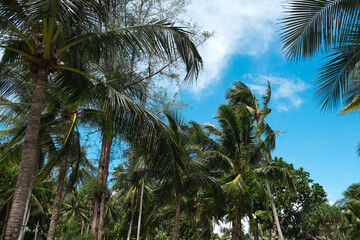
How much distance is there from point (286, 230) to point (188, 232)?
26.7 feet

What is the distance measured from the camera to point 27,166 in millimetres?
4656

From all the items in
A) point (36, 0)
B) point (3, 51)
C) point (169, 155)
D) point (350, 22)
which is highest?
point (3, 51)

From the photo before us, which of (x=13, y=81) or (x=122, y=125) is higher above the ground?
(x=13, y=81)

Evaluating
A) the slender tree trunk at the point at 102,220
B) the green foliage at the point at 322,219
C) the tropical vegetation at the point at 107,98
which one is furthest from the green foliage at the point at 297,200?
the slender tree trunk at the point at 102,220

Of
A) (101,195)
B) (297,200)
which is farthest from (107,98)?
(297,200)

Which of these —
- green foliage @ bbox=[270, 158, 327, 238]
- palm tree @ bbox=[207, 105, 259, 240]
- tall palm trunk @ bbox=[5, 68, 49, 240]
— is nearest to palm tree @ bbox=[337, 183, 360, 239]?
green foliage @ bbox=[270, 158, 327, 238]

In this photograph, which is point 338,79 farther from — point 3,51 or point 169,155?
point 3,51

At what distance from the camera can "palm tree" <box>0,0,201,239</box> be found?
473cm

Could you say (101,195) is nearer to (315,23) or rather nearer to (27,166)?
(27,166)

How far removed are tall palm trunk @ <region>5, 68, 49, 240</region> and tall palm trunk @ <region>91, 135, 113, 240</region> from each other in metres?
5.97

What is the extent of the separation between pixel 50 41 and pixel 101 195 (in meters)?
7.82

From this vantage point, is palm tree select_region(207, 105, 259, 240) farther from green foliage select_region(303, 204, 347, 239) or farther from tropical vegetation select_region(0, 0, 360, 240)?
green foliage select_region(303, 204, 347, 239)

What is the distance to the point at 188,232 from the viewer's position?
85.2ft

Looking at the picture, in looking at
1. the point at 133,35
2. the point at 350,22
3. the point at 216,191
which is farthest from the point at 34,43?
the point at 216,191
